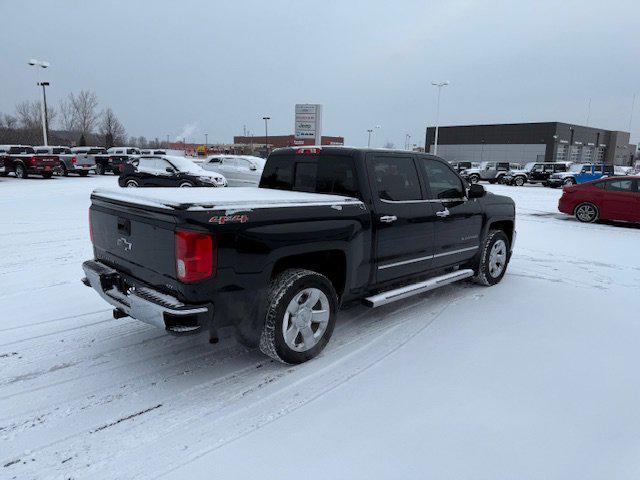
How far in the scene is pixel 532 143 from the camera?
3022 inches

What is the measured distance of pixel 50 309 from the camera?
5.07m

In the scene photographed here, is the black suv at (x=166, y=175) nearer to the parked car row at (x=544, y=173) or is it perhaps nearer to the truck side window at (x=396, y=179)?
the truck side window at (x=396, y=179)

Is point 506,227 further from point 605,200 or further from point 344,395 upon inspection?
point 605,200

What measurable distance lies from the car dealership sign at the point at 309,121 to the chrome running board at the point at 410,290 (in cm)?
2305

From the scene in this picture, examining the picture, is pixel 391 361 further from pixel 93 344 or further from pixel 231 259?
pixel 93 344

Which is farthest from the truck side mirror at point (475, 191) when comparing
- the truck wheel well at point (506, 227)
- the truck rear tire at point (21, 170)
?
the truck rear tire at point (21, 170)

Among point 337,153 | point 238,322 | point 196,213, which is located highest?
point 337,153

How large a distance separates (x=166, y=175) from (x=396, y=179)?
1309cm

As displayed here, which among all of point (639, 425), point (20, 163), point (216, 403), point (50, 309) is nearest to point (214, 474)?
point (216, 403)

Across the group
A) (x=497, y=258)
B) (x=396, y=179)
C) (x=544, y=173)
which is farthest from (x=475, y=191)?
(x=544, y=173)

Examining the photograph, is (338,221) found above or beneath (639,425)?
above

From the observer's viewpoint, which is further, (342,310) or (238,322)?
(342,310)

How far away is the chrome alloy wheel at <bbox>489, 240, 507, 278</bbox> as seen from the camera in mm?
6406

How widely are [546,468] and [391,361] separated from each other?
61.2 inches
